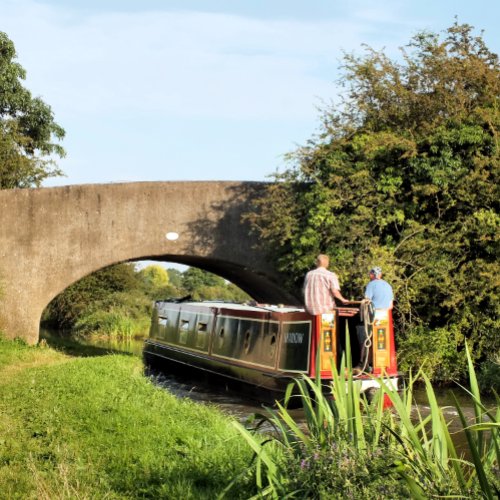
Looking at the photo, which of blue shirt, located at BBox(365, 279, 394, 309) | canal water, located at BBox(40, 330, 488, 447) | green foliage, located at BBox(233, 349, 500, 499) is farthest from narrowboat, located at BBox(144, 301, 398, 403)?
green foliage, located at BBox(233, 349, 500, 499)

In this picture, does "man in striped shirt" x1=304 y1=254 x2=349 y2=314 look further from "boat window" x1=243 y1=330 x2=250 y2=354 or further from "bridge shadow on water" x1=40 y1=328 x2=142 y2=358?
"bridge shadow on water" x1=40 y1=328 x2=142 y2=358

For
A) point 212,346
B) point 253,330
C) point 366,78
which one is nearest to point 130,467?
point 253,330

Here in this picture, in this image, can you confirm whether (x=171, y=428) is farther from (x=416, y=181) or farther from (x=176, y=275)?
(x=176, y=275)

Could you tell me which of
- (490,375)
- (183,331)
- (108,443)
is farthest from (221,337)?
(108,443)

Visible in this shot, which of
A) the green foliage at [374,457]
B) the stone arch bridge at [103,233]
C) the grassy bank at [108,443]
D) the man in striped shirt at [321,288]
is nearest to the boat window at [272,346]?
the man in striped shirt at [321,288]

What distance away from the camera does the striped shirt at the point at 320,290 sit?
394 inches

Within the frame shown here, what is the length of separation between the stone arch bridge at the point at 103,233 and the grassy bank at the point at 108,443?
6643mm

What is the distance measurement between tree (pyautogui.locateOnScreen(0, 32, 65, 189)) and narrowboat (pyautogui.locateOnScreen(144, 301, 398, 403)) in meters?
9.25

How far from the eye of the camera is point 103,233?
16344mm

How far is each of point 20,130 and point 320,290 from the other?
14965mm

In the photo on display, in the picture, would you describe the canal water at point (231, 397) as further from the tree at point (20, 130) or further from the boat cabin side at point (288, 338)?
the tree at point (20, 130)

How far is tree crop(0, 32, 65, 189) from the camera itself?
72.3 ft

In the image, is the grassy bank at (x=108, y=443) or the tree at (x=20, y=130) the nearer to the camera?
the grassy bank at (x=108, y=443)

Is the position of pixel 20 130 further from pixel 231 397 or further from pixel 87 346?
pixel 231 397
